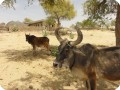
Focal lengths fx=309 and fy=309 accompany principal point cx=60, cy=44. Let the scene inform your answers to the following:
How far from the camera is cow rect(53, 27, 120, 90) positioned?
774 cm

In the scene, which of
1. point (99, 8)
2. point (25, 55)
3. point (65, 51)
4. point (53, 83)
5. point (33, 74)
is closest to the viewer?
point (65, 51)

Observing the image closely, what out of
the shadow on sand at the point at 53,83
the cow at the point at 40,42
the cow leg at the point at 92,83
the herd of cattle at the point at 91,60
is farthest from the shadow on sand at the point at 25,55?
the cow leg at the point at 92,83

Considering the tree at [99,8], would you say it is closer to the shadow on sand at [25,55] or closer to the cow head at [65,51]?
the shadow on sand at [25,55]

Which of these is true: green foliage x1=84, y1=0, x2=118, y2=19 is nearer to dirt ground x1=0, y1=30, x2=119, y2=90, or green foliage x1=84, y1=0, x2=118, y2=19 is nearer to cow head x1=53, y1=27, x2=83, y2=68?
dirt ground x1=0, y1=30, x2=119, y2=90

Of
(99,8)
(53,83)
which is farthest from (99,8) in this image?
(53,83)

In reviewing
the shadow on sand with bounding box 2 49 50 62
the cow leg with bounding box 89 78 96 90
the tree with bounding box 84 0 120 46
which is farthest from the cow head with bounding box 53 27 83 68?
the shadow on sand with bounding box 2 49 50 62

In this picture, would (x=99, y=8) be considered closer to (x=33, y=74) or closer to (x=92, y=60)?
(x=33, y=74)

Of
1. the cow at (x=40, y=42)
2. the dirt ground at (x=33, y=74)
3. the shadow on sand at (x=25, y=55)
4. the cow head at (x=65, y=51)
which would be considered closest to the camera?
the cow head at (x=65, y=51)

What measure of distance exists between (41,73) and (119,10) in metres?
3.82

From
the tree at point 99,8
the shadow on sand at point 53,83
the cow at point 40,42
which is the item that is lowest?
the shadow on sand at point 53,83

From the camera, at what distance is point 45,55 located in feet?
49.2

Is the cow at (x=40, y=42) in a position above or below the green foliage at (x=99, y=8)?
below

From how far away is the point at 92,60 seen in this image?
7.84 m

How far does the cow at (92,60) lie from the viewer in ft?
25.4
